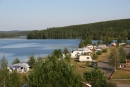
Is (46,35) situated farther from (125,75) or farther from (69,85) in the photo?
(69,85)

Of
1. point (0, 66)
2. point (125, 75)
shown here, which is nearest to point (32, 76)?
point (0, 66)

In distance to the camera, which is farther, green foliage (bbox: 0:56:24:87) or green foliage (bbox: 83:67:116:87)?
green foliage (bbox: 0:56:24:87)

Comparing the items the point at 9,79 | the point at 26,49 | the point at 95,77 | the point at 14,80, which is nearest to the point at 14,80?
the point at 14,80

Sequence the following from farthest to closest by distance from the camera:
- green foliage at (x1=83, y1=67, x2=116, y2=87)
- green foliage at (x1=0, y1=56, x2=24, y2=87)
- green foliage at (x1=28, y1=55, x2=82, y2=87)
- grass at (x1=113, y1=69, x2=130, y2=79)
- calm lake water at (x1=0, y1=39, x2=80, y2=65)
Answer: calm lake water at (x1=0, y1=39, x2=80, y2=65)
grass at (x1=113, y1=69, x2=130, y2=79)
green foliage at (x1=0, y1=56, x2=24, y2=87)
green foliage at (x1=83, y1=67, x2=116, y2=87)
green foliage at (x1=28, y1=55, x2=82, y2=87)

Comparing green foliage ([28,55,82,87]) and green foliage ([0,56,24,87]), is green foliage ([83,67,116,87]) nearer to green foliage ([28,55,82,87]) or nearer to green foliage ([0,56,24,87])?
green foliage ([28,55,82,87])

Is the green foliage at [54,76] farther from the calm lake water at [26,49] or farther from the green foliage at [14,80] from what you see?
the calm lake water at [26,49]

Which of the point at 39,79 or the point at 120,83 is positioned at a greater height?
the point at 39,79

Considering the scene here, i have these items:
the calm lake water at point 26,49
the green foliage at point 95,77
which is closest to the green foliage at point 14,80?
the green foliage at point 95,77

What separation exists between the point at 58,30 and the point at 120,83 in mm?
109364

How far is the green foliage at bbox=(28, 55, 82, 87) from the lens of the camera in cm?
832

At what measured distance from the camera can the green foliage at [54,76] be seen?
27.3 feet

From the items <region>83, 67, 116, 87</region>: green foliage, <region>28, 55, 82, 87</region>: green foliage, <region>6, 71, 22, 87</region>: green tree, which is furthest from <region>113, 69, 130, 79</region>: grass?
<region>28, 55, 82, 87</region>: green foliage

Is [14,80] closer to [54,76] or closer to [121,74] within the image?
[54,76]

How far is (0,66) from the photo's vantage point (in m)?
12.3
